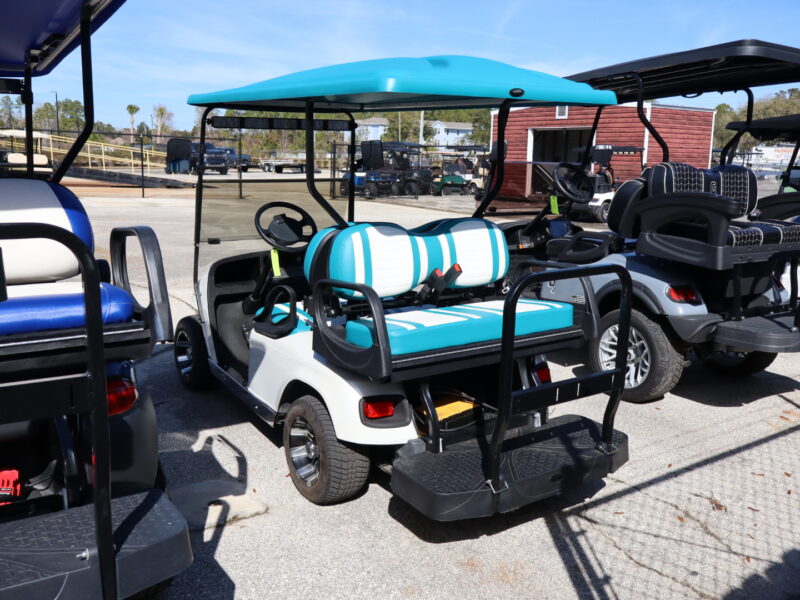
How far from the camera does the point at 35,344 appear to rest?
1956 mm

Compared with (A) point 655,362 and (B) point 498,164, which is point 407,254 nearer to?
(B) point 498,164

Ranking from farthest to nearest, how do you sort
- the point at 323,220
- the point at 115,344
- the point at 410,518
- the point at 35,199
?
the point at 323,220 < the point at 410,518 < the point at 35,199 < the point at 115,344

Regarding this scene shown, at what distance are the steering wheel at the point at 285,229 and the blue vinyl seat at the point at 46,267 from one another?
127 cm

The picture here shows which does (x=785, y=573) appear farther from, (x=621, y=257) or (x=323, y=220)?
(x=323, y=220)

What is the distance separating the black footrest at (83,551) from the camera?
73.0 inches

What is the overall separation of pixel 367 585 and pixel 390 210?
17263 millimetres

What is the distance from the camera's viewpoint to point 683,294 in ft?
15.6

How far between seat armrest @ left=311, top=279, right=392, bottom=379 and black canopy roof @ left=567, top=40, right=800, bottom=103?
3109 millimetres

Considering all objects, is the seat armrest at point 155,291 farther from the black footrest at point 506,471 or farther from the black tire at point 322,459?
the black footrest at point 506,471

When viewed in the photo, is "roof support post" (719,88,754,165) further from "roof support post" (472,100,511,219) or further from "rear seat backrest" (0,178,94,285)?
"rear seat backrest" (0,178,94,285)

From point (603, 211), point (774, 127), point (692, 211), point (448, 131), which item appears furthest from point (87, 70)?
point (448, 131)

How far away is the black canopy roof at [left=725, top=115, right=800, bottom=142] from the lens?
7250 millimetres

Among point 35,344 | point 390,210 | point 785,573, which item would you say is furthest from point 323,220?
point 390,210

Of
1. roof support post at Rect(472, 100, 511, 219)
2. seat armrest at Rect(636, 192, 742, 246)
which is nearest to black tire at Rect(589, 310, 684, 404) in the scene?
seat armrest at Rect(636, 192, 742, 246)
